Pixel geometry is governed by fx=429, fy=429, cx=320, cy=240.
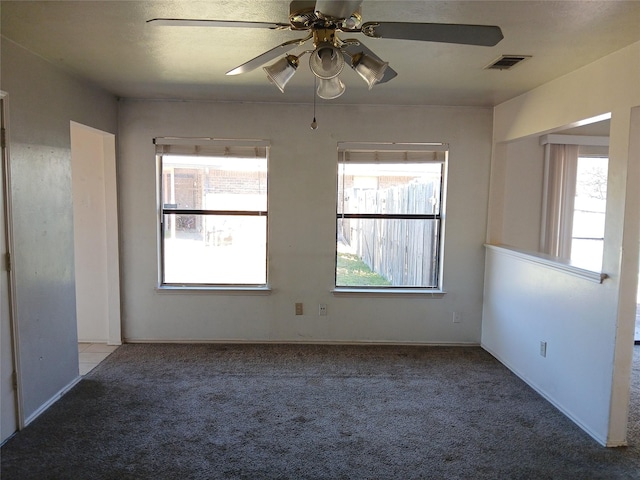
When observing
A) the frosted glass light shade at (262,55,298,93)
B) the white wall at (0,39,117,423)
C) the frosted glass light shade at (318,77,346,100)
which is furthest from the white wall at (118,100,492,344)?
the frosted glass light shade at (262,55,298,93)

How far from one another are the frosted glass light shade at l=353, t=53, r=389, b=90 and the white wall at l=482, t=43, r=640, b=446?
1560mm

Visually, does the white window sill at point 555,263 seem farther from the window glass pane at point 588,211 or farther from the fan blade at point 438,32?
the fan blade at point 438,32

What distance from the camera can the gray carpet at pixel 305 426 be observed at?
2.32 m

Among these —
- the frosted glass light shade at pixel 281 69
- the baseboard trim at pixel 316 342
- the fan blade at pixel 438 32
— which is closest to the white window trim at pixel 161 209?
the baseboard trim at pixel 316 342

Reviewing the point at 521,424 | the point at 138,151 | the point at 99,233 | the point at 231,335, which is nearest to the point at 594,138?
the point at 521,424

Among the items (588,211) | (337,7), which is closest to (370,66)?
(337,7)

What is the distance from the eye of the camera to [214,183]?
4129 millimetres

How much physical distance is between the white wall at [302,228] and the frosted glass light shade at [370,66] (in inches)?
87.5

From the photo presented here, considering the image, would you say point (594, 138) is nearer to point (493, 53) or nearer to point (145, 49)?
point (493, 53)

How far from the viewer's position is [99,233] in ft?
13.4

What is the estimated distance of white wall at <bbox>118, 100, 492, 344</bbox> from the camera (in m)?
4.03

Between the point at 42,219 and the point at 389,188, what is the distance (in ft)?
9.41

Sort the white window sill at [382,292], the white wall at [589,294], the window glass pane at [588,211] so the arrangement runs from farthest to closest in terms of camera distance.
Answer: the window glass pane at [588,211]
the white window sill at [382,292]
the white wall at [589,294]

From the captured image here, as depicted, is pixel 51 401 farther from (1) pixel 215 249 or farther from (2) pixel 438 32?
(2) pixel 438 32
